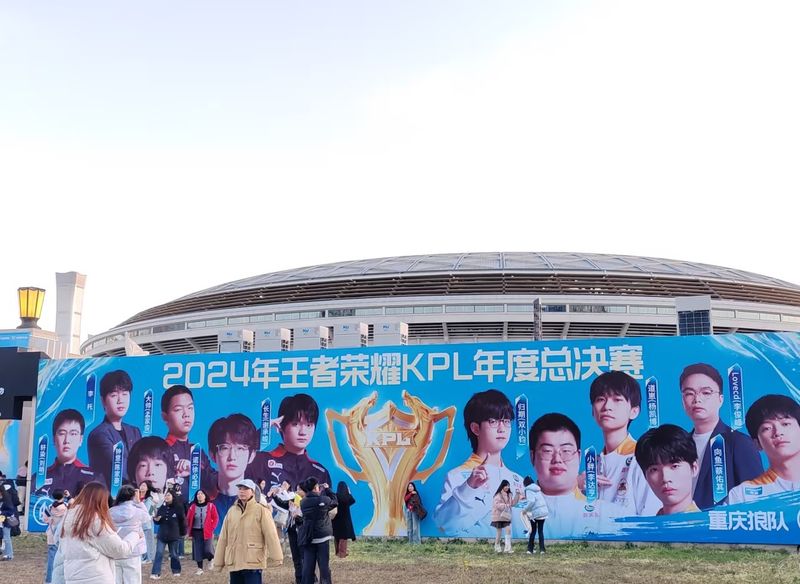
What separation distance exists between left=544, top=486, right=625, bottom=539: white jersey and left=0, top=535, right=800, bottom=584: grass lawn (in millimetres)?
334

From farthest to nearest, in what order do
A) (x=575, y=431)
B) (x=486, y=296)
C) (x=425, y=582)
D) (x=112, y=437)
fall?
(x=486, y=296) → (x=112, y=437) → (x=575, y=431) → (x=425, y=582)

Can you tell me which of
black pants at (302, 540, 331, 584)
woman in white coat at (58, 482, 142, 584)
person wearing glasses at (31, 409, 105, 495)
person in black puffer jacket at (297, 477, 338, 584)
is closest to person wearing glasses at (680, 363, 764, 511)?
black pants at (302, 540, 331, 584)

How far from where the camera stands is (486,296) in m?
43.1

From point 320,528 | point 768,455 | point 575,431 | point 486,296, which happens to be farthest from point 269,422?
point 486,296

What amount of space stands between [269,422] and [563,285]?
83.8ft

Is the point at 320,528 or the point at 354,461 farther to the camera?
the point at 354,461

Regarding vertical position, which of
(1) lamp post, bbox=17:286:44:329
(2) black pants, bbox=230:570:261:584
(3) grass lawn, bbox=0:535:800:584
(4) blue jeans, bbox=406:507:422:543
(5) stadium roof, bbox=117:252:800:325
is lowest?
(3) grass lawn, bbox=0:535:800:584

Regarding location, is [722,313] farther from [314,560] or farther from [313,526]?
[313,526]

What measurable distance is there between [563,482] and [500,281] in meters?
25.7

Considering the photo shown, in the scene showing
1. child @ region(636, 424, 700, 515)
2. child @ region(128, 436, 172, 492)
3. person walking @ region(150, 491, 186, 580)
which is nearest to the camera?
person walking @ region(150, 491, 186, 580)

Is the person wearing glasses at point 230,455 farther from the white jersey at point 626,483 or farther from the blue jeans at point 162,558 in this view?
the white jersey at point 626,483

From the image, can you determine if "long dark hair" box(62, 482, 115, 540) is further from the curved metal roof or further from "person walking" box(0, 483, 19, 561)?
the curved metal roof

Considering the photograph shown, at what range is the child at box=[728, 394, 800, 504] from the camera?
18.3 meters

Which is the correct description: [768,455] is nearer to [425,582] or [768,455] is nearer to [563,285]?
[425,582]
